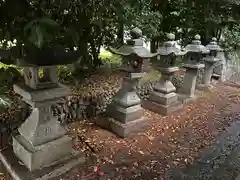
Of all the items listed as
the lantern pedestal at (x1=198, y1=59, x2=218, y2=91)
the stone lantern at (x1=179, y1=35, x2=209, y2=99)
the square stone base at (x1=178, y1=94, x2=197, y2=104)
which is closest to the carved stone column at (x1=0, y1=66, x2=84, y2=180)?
the square stone base at (x1=178, y1=94, x2=197, y2=104)

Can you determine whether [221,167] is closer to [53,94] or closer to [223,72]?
[53,94]

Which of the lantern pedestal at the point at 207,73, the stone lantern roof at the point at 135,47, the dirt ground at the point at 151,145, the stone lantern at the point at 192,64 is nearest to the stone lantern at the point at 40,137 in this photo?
the dirt ground at the point at 151,145

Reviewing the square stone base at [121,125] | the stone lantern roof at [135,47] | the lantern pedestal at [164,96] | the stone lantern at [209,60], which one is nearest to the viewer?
the stone lantern roof at [135,47]

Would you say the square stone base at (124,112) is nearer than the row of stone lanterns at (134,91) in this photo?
No

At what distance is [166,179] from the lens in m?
2.32

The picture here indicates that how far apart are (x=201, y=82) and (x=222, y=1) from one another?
409 centimetres

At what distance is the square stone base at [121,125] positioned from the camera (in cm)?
302

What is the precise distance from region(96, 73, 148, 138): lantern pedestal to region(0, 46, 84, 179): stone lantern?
0.87 m

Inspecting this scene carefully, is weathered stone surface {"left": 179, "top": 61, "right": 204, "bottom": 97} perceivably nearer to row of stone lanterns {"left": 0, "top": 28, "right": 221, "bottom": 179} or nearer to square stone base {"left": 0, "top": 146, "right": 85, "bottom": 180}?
row of stone lanterns {"left": 0, "top": 28, "right": 221, "bottom": 179}

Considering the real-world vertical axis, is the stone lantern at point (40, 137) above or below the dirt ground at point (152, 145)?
above

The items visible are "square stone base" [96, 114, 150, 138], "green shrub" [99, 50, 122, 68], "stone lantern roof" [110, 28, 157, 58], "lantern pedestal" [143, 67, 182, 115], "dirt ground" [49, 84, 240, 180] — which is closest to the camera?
"dirt ground" [49, 84, 240, 180]

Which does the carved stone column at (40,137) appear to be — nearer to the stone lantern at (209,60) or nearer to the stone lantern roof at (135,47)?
the stone lantern roof at (135,47)

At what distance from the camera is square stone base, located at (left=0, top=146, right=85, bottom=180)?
6.93ft

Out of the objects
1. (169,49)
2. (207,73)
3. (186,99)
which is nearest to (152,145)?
(169,49)
